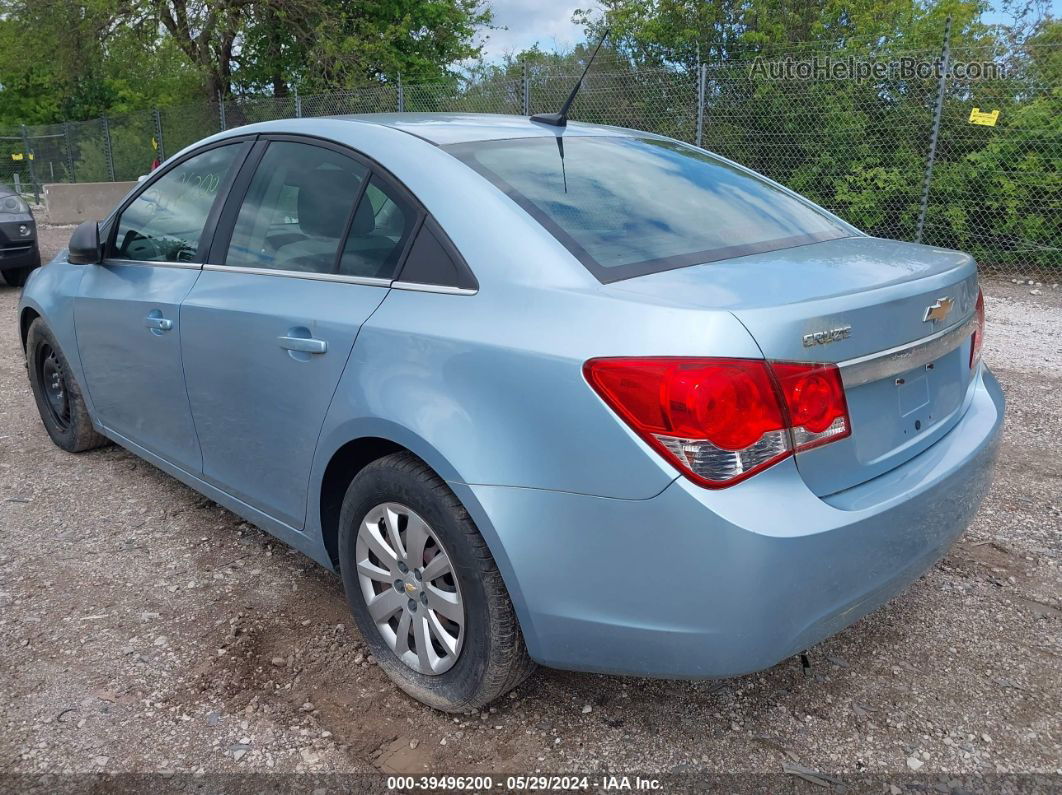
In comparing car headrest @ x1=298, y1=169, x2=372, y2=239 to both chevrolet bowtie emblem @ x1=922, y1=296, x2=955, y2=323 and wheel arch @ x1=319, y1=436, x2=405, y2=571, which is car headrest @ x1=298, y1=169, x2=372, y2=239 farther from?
chevrolet bowtie emblem @ x1=922, y1=296, x2=955, y2=323

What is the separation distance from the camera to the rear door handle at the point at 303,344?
249 cm

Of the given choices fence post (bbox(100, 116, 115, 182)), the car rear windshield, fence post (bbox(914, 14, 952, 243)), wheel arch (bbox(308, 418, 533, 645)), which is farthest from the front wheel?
fence post (bbox(100, 116, 115, 182))

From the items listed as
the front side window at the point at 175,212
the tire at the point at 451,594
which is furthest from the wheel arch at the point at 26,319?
the tire at the point at 451,594

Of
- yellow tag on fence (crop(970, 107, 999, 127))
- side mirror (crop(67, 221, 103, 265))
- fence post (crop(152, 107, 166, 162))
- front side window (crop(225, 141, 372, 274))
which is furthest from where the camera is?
fence post (crop(152, 107, 166, 162))

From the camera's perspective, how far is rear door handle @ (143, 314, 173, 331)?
10.5ft

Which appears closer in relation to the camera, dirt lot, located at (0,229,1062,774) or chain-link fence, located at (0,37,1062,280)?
dirt lot, located at (0,229,1062,774)

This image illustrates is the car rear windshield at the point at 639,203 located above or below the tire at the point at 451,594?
above

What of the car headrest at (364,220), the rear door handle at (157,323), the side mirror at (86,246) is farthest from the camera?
the side mirror at (86,246)

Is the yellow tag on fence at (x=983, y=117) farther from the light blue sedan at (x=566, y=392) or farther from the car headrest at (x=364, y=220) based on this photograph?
the car headrest at (x=364, y=220)

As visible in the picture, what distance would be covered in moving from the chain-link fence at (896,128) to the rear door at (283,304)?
8.46 metres

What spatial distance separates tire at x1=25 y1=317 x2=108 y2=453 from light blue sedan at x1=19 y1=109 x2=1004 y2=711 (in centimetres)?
140

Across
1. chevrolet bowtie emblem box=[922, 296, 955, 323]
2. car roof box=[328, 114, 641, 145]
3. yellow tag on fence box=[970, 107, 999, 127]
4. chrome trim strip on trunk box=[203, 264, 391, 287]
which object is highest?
yellow tag on fence box=[970, 107, 999, 127]

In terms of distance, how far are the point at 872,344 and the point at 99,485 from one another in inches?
142

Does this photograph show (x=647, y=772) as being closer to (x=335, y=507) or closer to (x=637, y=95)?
(x=335, y=507)
